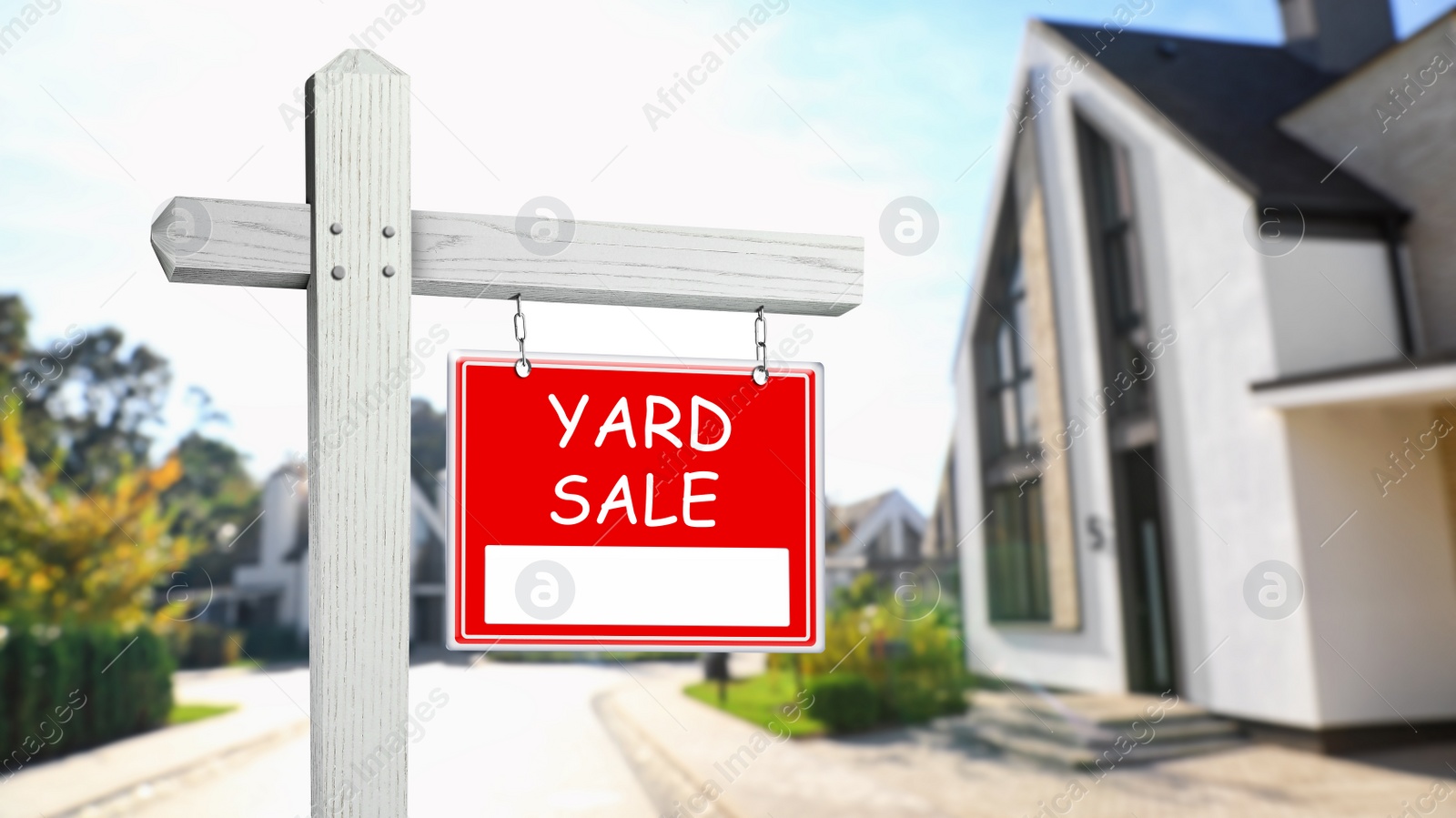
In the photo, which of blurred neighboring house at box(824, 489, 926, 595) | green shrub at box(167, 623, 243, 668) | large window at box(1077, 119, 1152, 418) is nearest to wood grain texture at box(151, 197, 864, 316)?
blurred neighboring house at box(824, 489, 926, 595)

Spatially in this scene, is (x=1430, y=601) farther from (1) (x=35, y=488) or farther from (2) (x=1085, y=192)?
(1) (x=35, y=488)

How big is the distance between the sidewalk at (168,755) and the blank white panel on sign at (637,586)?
15.0 ft

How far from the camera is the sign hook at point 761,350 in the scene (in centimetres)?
135

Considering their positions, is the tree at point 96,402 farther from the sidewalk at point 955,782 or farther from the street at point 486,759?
the sidewalk at point 955,782

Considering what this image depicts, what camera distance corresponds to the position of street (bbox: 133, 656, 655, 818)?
22.8 ft

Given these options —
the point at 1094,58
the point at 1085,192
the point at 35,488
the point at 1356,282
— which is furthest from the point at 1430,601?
the point at 35,488

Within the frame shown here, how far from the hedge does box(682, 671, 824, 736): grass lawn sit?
577 cm

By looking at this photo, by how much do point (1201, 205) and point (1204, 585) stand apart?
3.56m

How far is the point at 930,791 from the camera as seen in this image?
6.93 m

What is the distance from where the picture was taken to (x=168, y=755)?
900 cm

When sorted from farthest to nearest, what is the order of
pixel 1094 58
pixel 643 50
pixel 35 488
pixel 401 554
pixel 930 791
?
pixel 35 488 < pixel 1094 58 < pixel 643 50 < pixel 930 791 < pixel 401 554

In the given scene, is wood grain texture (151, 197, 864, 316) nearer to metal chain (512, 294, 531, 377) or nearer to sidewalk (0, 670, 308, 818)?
metal chain (512, 294, 531, 377)

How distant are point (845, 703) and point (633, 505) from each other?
27.6 ft

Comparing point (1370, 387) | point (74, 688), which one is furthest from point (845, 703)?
point (74, 688)
